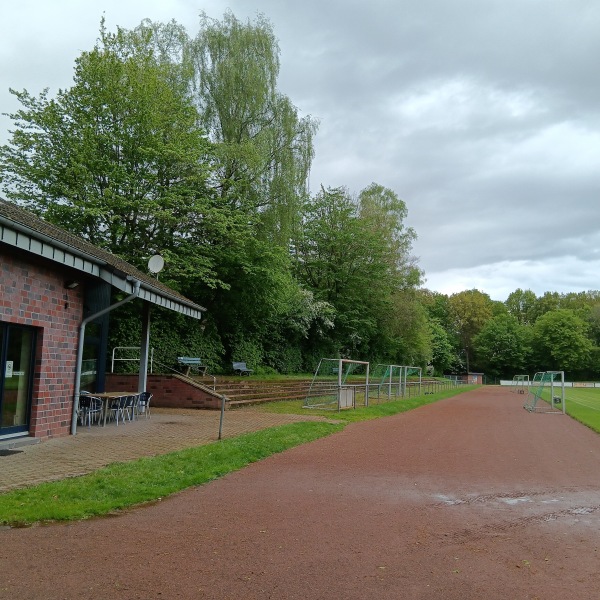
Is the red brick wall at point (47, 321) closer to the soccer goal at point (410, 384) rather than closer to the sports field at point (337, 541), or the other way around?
the sports field at point (337, 541)

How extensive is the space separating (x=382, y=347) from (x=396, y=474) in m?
38.7

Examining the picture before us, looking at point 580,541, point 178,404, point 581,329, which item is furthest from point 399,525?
point 581,329

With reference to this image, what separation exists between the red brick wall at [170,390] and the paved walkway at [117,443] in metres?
1.10

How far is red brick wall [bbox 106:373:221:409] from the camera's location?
1784cm

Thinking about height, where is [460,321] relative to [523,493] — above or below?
above

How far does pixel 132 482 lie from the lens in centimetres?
727

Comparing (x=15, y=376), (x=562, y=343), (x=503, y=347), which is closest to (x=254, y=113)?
(x=15, y=376)

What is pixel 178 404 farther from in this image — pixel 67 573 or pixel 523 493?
pixel 67 573

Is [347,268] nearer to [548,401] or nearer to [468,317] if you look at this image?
[548,401]

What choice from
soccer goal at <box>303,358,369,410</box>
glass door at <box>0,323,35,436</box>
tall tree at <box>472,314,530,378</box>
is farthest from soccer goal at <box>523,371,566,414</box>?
tall tree at <box>472,314,530,378</box>

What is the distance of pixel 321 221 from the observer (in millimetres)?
42625

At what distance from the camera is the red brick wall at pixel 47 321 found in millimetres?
9789

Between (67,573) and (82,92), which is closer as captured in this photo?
(67,573)

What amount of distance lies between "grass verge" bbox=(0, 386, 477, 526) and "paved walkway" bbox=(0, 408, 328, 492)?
478mm
